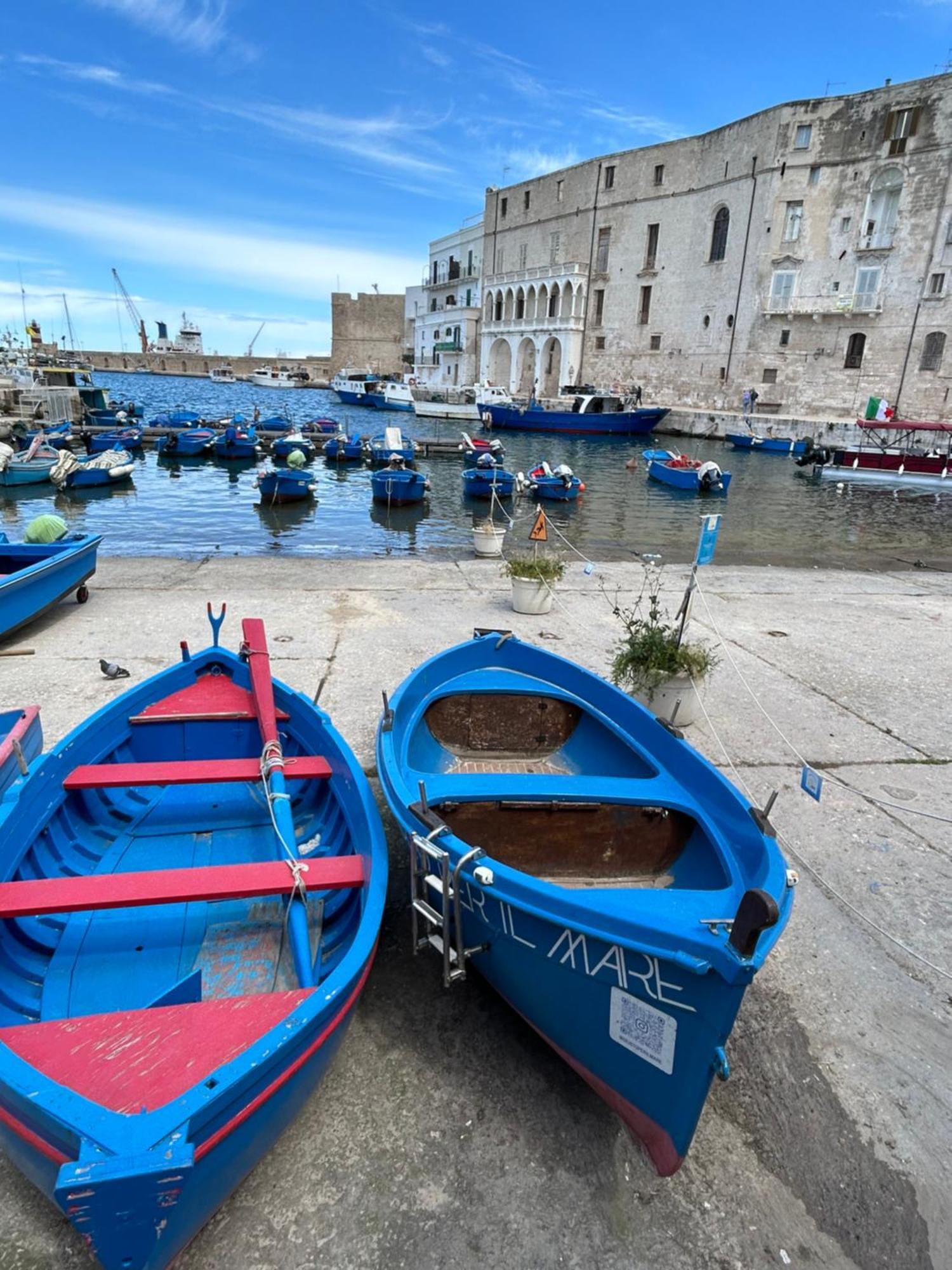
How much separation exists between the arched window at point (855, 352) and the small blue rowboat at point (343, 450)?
3486 cm

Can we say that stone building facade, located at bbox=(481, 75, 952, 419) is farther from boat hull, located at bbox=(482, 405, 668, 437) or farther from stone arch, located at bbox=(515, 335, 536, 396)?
boat hull, located at bbox=(482, 405, 668, 437)

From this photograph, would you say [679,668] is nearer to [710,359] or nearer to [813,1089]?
[813,1089]

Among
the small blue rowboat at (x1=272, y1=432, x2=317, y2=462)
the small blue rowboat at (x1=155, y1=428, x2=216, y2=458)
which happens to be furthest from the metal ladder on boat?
the small blue rowboat at (x1=155, y1=428, x2=216, y2=458)

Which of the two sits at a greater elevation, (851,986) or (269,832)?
(269,832)

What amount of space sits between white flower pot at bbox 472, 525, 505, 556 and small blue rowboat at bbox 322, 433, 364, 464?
71.0ft

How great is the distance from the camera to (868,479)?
32531 millimetres

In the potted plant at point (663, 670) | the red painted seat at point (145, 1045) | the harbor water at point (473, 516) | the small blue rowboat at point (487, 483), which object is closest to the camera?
the red painted seat at point (145, 1045)

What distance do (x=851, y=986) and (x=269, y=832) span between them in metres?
3.19

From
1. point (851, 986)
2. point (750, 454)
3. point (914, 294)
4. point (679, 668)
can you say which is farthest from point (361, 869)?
point (914, 294)

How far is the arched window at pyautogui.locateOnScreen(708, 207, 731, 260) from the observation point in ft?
168

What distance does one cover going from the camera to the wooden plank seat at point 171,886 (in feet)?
9.41

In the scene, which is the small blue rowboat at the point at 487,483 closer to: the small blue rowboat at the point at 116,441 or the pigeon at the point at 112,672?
the small blue rowboat at the point at 116,441

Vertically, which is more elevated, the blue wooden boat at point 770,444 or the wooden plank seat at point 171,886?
the blue wooden boat at point 770,444

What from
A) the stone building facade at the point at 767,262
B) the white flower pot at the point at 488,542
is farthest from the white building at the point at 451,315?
the white flower pot at the point at 488,542
